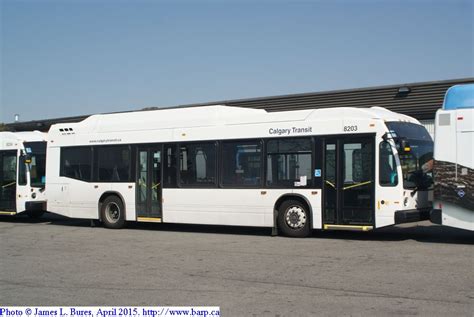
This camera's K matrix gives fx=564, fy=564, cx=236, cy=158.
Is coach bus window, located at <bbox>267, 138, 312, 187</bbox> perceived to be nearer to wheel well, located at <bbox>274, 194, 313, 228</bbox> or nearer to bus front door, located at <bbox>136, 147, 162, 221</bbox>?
wheel well, located at <bbox>274, 194, 313, 228</bbox>

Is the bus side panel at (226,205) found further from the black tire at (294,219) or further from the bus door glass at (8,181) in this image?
the bus door glass at (8,181)

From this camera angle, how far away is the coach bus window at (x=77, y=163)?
17969 millimetres

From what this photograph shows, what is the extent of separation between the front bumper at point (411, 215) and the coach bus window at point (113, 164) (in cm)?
826

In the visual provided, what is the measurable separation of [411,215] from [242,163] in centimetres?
456

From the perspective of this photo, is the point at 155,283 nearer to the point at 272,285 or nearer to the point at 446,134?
the point at 272,285

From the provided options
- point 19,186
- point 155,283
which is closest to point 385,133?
point 155,283

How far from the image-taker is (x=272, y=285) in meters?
8.27

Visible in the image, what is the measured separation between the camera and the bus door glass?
19.8 m

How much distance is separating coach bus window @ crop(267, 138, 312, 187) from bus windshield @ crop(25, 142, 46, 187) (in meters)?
9.58

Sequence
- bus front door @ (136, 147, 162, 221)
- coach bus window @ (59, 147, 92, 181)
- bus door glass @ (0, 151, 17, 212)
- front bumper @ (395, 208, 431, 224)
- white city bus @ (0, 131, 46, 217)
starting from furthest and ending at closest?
bus door glass @ (0, 151, 17, 212), white city bus @ (0, 131, 46, 217), coach bus window @ (59, 147, 92, 181), bus front door @ (136, 147, 162, 221), front bumper @ (395, 208, 431, 224)

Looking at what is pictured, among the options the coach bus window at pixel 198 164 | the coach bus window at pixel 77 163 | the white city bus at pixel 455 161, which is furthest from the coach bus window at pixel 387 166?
the coach bus window at pixel 77 163

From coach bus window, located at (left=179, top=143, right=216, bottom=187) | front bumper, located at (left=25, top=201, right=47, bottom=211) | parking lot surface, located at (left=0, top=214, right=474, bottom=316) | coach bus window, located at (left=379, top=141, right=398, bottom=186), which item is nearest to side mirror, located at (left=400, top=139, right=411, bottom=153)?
coach bus window, located at (left=379, top=141, right=398, bottom=186)

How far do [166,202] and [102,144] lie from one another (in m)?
3.18

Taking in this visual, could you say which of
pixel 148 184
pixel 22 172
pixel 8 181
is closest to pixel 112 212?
pixel 148 184
